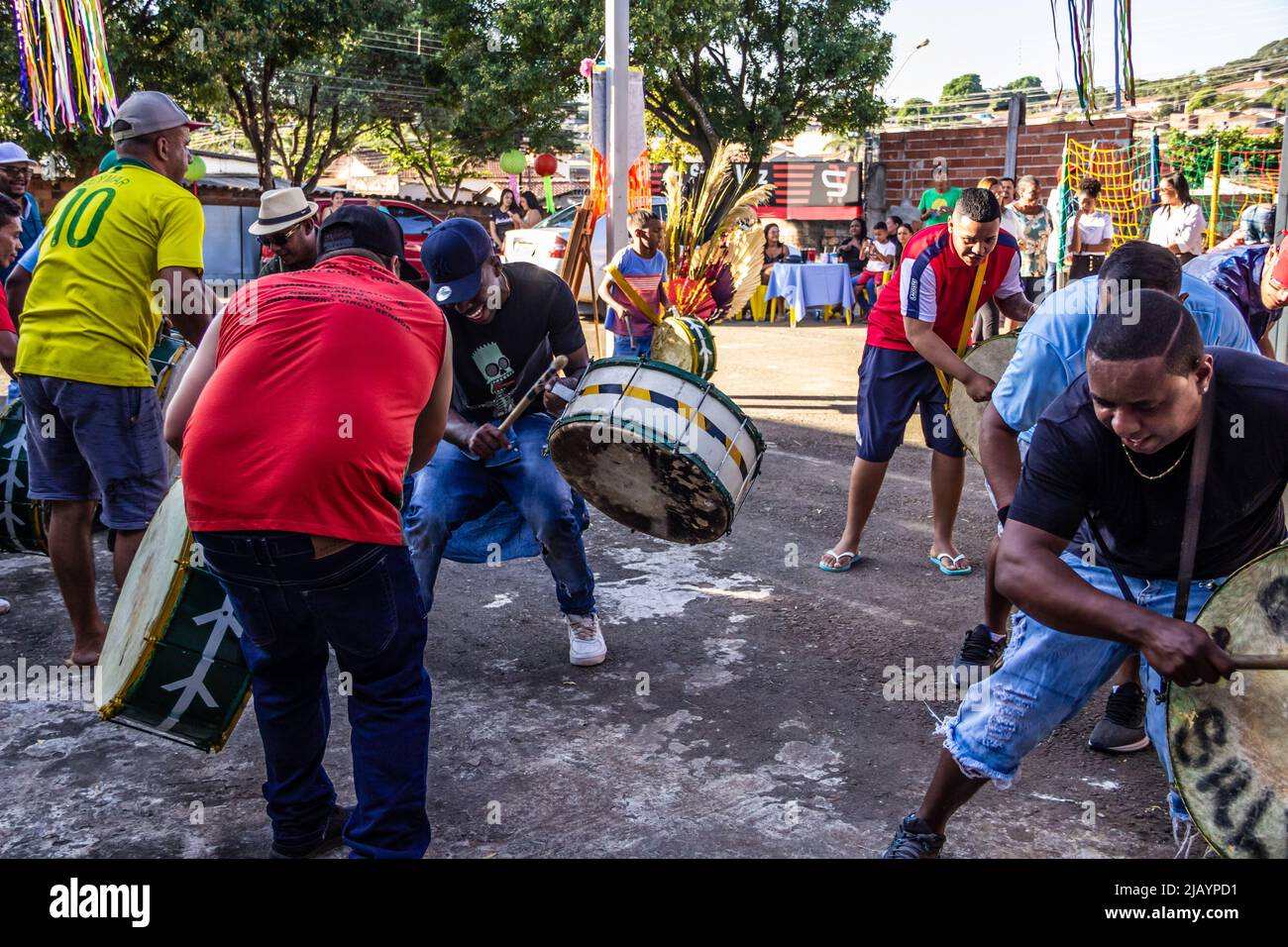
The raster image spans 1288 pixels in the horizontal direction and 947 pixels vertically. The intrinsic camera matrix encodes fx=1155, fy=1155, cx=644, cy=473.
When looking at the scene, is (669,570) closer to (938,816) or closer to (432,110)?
(938,816)

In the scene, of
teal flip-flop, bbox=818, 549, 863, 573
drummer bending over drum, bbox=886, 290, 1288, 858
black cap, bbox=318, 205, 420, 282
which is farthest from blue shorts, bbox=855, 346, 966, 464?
black cap, bbox=318, 205, 420, 282

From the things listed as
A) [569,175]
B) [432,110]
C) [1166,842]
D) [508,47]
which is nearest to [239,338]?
[1166,842]

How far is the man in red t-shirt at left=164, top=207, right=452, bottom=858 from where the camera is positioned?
272cm

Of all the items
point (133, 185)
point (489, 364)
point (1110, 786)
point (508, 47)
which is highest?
point (508, 47)

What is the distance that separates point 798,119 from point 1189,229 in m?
14.1

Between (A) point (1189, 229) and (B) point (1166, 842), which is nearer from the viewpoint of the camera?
(B) point (1166, 842)

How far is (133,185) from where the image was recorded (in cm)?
431

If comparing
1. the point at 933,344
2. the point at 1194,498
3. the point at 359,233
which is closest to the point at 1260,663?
the point at 1194,498

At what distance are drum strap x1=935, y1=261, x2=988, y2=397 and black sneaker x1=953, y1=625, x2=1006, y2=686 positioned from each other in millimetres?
1284

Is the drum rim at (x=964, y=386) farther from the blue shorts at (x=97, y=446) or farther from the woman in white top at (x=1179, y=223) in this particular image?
the woman in white top at (x=1179, y=223)

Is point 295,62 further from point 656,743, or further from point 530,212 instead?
point 656,743

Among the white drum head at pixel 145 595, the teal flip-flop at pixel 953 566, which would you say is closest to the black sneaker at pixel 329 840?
the white drum head at pixel 145 595

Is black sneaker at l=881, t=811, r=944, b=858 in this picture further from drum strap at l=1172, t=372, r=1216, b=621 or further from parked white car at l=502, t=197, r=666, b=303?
parked white car at l=502, t=197, r=666, b=303

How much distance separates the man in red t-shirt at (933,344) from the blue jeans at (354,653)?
9.96ft
